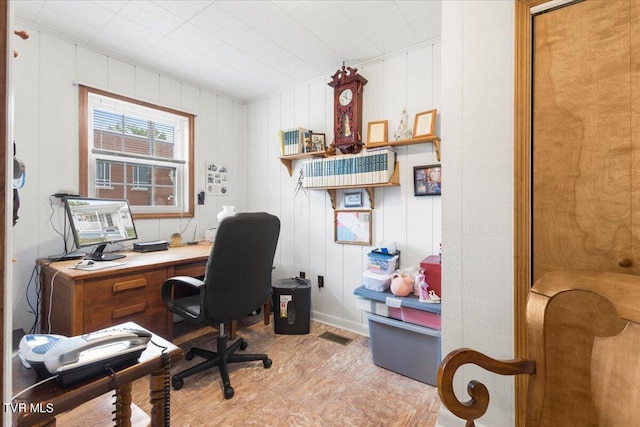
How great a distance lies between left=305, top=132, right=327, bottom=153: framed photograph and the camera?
8.95ft

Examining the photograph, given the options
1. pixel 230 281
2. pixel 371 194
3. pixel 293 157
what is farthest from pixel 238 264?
pixel 293 157

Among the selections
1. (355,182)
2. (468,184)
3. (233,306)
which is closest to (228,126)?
(355,182)

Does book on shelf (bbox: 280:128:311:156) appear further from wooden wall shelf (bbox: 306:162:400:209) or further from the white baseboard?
the white baseboard

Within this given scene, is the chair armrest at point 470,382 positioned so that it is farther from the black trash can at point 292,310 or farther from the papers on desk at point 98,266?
the papers on desk at point 98,266

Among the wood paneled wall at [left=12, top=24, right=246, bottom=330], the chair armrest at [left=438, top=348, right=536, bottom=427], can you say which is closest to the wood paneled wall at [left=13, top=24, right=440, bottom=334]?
the wood paneled wall at [left=12, top=24, right=246, bottom=330]

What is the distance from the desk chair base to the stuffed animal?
1.05 metres

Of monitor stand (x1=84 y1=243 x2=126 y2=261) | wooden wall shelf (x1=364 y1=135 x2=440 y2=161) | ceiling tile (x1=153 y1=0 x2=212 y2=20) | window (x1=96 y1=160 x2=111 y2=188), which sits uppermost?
ceiling tile (x1=153 y1=0 x2=212 y2=20)

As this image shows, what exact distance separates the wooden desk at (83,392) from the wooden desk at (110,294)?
3.30 ft

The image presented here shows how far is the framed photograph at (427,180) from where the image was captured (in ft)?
7.22

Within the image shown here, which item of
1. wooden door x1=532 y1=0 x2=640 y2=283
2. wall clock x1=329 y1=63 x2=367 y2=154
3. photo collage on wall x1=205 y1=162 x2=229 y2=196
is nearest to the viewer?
wooden door x1=532 y1=0 x2=640 y2=283

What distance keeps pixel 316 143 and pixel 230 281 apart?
1.60 meters

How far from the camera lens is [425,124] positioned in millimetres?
2164

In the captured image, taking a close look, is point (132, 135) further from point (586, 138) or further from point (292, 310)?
point (586, 138)

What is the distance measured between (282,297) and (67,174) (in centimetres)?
200
